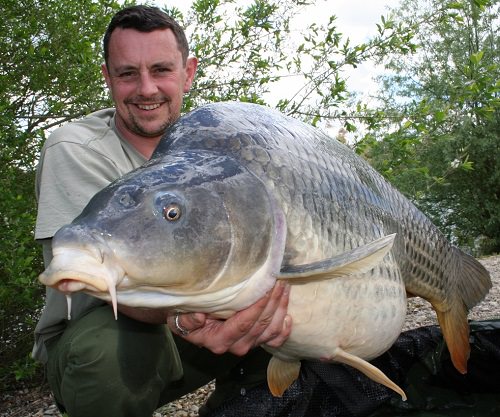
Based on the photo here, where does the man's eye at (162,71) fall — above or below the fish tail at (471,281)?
above

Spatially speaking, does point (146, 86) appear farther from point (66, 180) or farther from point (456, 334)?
point (456, 334)

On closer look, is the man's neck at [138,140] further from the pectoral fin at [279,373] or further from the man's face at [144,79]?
the pectoral fin at [279,373]

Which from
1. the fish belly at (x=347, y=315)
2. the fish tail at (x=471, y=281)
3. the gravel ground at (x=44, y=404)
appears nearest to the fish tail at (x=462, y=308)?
the fish tail at (x=471, y=281)

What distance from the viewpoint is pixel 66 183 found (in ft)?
5.30

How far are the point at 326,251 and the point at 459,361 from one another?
86cm

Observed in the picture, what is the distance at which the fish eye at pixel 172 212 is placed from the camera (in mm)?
1020

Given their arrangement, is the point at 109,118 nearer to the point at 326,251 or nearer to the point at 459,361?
the point at 326,251

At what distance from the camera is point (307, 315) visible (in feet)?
4.17

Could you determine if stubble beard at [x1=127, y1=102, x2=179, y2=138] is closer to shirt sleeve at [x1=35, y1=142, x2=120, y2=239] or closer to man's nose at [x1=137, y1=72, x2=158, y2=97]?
man's nose at [x1=137, y1=72, x2=158, y2=97]

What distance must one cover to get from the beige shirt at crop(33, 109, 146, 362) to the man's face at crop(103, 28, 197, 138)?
17cm

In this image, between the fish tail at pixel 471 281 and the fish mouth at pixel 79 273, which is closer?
the fish mouth at pixel 79 273

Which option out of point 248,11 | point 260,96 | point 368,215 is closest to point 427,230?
point 368,215

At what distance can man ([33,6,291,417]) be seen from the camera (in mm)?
1311

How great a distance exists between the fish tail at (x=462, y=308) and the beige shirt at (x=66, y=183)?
109 centimetres
